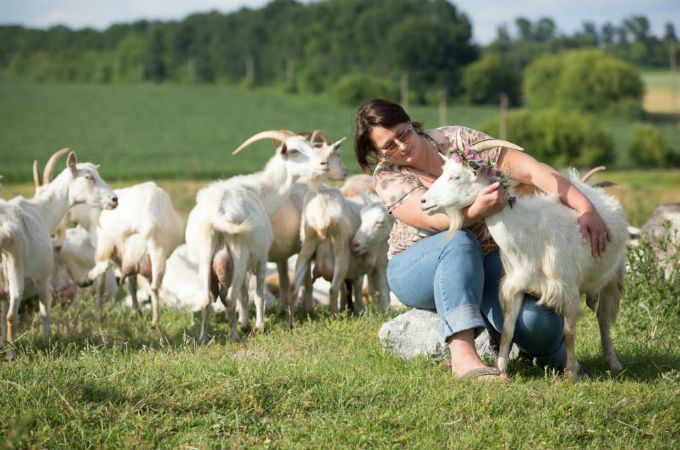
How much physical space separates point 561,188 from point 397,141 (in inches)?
40.1

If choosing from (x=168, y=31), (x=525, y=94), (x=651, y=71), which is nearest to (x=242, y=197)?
(x=525, y=94)

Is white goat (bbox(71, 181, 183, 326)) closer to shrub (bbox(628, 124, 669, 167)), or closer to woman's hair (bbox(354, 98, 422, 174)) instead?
woman's hair (bbox(354, 98, 422, 174))

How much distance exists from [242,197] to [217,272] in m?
0.74

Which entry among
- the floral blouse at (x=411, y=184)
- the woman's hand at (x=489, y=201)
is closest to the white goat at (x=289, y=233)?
the floral blouse at (x=411, y=184)

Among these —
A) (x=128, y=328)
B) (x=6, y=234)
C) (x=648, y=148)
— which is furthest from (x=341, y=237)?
(x=648, y=148)

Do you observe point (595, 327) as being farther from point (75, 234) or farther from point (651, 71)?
point (651, 71)

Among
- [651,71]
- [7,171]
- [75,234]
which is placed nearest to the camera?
[75,234]

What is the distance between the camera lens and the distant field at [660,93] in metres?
55.5

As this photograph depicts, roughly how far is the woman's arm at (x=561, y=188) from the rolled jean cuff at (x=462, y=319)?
2.54 ft

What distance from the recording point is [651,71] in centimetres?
7062

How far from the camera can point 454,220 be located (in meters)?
4.72

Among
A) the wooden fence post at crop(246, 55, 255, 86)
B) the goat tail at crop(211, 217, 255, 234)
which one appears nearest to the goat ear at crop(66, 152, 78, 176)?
the goat tail at crop(211, 217, 255, 234)

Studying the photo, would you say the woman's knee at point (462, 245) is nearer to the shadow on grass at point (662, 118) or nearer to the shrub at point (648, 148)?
the shrub at point (648, 148)

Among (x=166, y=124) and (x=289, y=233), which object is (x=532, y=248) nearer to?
(x=289, y=233)
